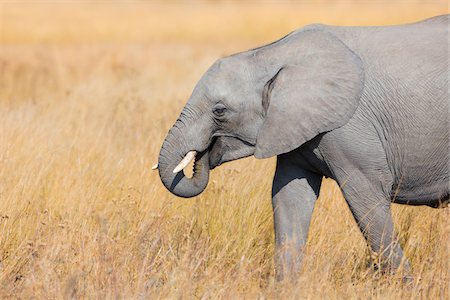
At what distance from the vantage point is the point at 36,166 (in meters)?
8.12

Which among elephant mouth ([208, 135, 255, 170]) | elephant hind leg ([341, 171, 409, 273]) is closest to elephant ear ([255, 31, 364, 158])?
elephant mouth ([208, 135, 255, 170])

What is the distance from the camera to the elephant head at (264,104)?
6148mm

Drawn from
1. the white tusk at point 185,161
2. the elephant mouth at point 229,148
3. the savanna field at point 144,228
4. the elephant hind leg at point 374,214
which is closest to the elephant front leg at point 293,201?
the savanna field at point 144,228

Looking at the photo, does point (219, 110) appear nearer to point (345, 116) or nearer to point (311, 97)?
point (311, 97)

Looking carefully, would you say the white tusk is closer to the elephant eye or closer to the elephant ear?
the elephant eye

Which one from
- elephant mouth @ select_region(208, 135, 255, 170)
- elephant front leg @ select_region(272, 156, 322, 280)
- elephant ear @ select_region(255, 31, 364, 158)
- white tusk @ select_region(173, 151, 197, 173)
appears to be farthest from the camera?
elephant front leg @ select_region(272, 156, 322, 280)

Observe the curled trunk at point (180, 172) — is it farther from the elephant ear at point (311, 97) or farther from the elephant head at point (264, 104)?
the elephant ear at point (311, 97)

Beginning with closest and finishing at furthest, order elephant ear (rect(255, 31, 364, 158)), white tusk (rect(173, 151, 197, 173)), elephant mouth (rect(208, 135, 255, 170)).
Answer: elephant ear (rect(255, 31, 364, 158)) < white tusk (rect(173, 151, 197, 173)) < elephant mouth (rect(208, 135, 255, 170))

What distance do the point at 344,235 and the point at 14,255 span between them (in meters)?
2.19

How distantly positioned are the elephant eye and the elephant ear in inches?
10.4

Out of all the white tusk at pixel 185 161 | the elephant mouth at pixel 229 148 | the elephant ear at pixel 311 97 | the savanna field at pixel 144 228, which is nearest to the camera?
the savanna field at pixel 144 228

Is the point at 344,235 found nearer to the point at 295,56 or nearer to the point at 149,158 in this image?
the point at 295,56

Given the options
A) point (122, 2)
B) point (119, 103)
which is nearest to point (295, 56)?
point (119, 103)

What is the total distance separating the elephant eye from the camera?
6.30 meters
